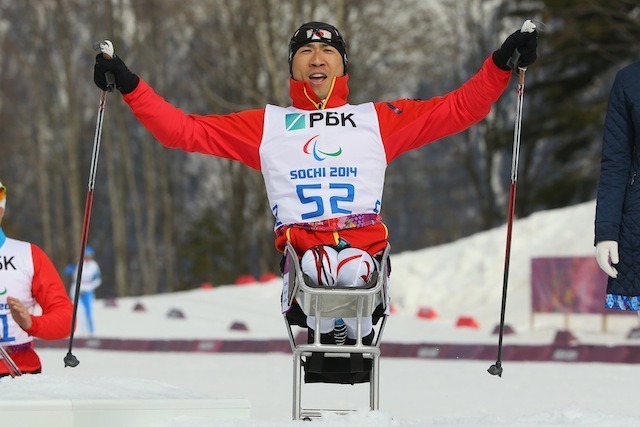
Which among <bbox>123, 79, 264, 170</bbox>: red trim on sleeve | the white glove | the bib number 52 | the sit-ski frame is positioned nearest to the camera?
the sit-ski frame

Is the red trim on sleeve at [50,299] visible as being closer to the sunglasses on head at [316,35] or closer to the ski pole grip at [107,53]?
the ski pole grip at [107,53]

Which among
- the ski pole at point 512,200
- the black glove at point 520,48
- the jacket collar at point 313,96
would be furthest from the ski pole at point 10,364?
the black glove at point 520,48

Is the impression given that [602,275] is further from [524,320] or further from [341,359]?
[341,359]

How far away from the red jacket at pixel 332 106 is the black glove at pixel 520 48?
72 millimetres

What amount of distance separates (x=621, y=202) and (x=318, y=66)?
1366 millimetres

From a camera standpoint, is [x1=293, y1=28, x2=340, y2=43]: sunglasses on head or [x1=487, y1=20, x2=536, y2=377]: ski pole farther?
[x1=293, y1=28, x2=340, y2=43]: sunglasses on head

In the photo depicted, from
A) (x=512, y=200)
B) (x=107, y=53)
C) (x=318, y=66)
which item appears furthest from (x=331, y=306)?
(x=107, y=53)

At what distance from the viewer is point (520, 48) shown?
214 inches

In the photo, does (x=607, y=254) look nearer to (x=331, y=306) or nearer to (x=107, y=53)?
(x=331, y=306)

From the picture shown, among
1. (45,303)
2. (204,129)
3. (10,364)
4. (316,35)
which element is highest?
(316,35)

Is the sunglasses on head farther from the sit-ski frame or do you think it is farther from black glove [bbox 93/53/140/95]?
the sit-ski frame

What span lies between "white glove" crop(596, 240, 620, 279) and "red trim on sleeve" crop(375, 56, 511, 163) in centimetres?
73

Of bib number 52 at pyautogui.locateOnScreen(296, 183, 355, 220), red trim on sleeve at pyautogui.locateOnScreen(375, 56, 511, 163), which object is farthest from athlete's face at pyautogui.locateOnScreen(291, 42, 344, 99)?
bib number 52 at pyautogui.locateOnScreen(296, 183, 355, 220)

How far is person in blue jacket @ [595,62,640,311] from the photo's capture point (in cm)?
536
